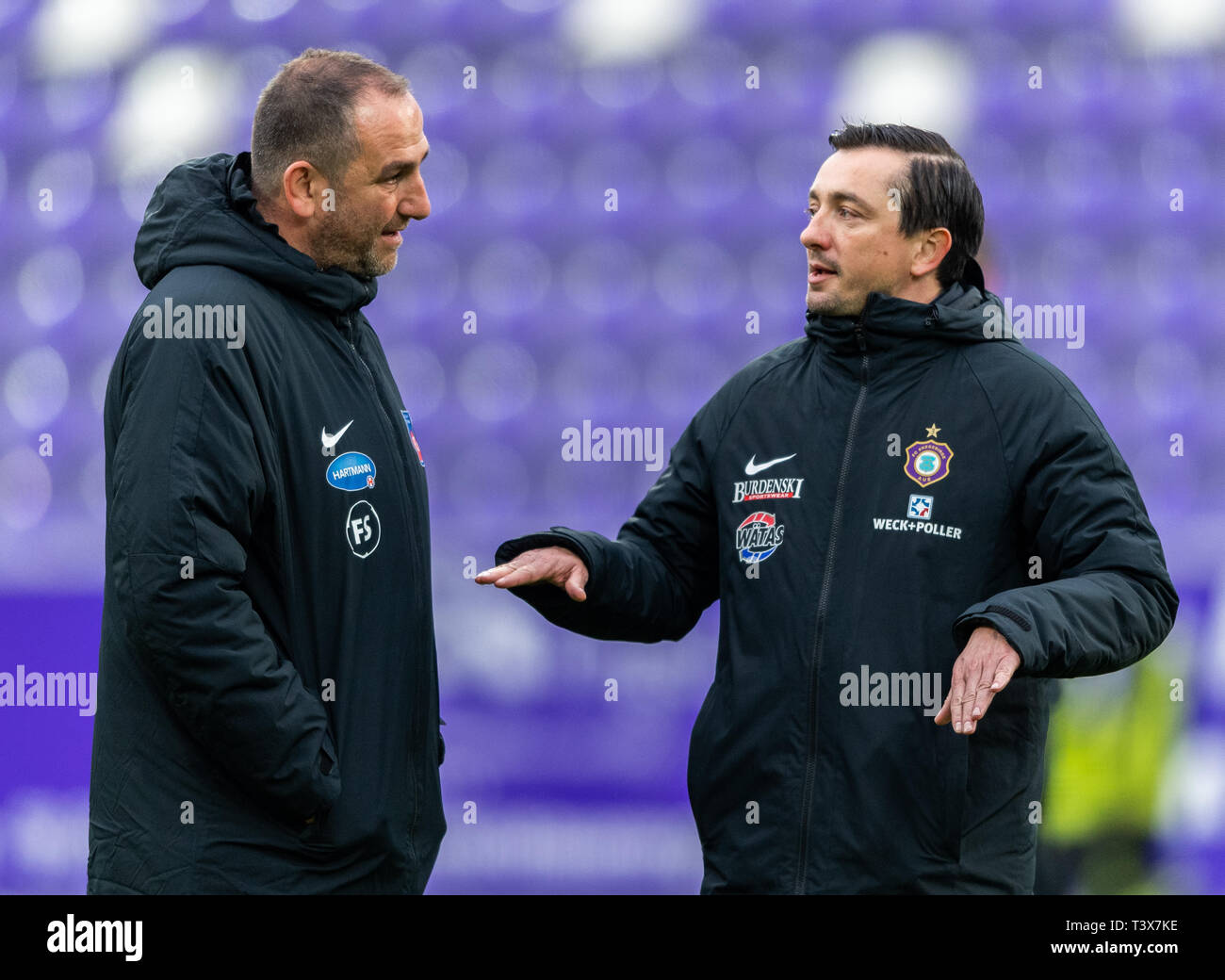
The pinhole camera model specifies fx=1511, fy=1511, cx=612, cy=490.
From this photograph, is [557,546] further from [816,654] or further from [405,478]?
[816,654]

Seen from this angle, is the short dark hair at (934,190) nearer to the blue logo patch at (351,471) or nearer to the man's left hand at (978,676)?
the man's left hand at (978,676)

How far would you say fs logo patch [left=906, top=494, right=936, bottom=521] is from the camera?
219 cm

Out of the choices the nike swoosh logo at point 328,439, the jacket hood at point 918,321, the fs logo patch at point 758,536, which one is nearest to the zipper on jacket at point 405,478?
the nike swoosh logo at point 328,439

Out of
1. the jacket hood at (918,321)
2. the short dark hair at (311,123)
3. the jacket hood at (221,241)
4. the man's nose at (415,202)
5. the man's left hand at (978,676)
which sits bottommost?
the man's left hand at (978,676)

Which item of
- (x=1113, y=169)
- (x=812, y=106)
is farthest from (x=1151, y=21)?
(x=812, y=106)

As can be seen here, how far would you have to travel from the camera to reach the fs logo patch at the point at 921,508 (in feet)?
7.19

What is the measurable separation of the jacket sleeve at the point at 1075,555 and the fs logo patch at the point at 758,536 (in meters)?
0.35

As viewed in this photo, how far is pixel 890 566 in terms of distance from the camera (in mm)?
2178

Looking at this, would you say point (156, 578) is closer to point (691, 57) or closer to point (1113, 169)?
point (691, 57)

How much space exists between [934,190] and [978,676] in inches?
33.3

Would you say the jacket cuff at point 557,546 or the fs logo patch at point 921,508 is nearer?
the fs logo patch at point 921,508

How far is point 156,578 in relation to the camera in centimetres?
194
